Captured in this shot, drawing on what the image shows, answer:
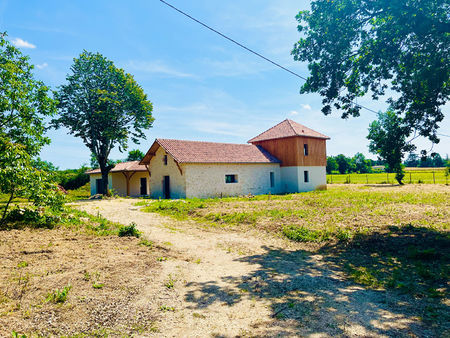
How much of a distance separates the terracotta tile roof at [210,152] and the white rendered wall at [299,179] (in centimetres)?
177

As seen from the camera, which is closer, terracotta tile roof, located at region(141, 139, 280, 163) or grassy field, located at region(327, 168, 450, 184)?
terracotta tile roof, located at region(141, 139, 280, 163)

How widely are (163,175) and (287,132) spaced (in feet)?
45.0

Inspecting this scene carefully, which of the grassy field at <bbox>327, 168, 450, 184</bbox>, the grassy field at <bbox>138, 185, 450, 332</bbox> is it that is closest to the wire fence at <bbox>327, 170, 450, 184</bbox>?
the grassy field at <bbox>327, 168, 450, 184</bbox>

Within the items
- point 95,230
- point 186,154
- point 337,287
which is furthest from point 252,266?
point 186,154

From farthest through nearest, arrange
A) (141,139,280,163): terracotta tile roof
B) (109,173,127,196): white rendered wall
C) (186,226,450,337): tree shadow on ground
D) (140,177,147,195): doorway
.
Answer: (109,173,127,196): white rendered wall, (140,177,147,195): doorway, (141,139,280,163): terracotta tile roof, (186,226,450,337): tree shadow on ground

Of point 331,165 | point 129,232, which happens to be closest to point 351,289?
point 129,232

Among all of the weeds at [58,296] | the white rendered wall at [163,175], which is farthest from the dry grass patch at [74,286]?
the white rendered wall at [163,175]

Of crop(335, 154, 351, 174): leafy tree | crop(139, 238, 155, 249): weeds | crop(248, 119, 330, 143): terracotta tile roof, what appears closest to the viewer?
crop(139, 238, 155, 249): weeds

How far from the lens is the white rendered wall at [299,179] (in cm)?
2811

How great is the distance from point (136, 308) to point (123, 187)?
1249 inches

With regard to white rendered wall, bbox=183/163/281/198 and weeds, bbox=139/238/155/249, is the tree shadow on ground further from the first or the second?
white rendered wall, bbox=183/163/281/198

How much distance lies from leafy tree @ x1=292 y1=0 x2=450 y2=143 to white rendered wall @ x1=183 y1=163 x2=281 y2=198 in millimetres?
13109

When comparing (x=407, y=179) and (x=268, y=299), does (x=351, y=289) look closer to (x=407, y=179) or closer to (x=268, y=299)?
(x=268, y=299)

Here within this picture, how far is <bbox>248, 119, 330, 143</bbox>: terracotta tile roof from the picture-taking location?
28961 mm
